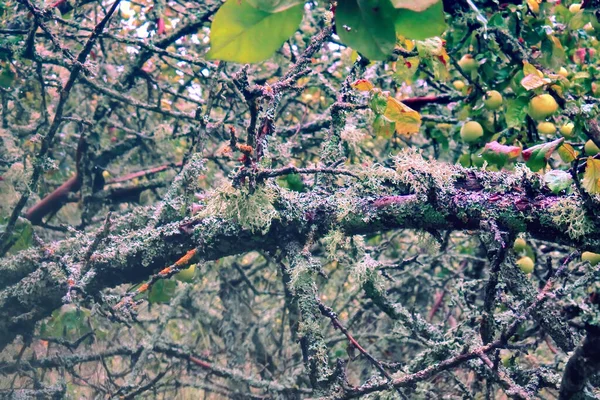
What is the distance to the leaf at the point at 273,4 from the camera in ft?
1.83

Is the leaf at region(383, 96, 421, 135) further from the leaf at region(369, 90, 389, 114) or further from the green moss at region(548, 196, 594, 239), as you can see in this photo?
the green moss at region(548, 196, 594, 239)

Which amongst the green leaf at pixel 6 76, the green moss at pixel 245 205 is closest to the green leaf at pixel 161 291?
the green moss at pixel 245 205

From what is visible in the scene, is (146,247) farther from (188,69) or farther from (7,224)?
(188,69)

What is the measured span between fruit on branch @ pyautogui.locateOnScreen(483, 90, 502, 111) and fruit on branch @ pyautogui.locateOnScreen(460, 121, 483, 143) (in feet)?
0.26

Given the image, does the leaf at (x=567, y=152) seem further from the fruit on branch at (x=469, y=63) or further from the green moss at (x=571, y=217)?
the fruit on branch at (x=469, y=63)

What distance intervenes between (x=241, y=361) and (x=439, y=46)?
1929 millimetres

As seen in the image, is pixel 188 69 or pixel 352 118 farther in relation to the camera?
pixel 188 69

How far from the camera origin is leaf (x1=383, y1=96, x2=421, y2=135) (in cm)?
160

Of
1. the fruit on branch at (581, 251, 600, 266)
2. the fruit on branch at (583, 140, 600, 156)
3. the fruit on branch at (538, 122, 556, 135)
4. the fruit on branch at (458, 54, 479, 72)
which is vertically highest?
the fruit on branch at (458, 54, 479, 72)

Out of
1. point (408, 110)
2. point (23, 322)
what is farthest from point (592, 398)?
point (23, 322)

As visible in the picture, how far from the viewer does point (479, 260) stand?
107 inches

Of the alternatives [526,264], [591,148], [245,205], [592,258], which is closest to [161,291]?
[245,205]

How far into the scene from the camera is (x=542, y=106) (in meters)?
1.89

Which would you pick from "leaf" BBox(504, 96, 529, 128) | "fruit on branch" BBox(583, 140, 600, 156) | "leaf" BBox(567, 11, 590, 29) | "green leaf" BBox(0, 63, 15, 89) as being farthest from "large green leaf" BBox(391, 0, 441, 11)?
"green leaf" BBox(0, 63, 15, 89)
